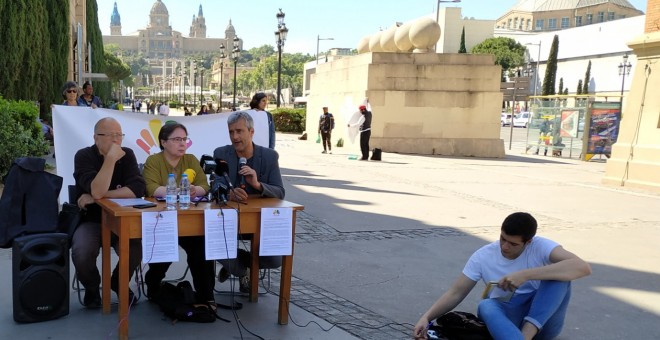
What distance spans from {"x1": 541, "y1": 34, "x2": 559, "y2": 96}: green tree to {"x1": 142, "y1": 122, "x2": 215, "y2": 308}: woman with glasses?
82.0 metres

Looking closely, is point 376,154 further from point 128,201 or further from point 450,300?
point 450,300

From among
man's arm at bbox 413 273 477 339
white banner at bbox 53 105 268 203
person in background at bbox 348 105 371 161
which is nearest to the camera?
man's arm at bbox 413 273 477 339

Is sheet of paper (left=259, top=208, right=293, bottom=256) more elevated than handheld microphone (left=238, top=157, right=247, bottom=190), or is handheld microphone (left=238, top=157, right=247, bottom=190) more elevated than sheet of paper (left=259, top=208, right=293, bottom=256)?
handheld microphone (left=238, top=157, right=247, bottom=190)

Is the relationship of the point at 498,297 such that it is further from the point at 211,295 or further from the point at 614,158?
the point at 614,158

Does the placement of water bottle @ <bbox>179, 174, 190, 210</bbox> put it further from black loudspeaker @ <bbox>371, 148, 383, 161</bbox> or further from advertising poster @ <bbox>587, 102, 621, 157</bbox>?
advertising poster @ <bbox>587, 102, 621, 157</bbox>

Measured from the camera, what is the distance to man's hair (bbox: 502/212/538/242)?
3832mm

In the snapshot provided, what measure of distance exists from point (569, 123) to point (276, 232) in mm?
21509

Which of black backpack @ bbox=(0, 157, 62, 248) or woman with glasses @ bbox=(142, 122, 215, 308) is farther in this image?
woman with glasses @ bbox=(142, 122, 215, 308)

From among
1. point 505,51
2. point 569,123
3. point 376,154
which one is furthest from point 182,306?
point 505,51

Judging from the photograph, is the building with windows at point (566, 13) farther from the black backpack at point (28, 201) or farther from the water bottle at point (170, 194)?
the black backpack at point (28, 201)

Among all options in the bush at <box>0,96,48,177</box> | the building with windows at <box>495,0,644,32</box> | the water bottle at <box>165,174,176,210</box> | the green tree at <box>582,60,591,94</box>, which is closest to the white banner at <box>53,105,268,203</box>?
the water bottle at <box>165,174,176,210</box>

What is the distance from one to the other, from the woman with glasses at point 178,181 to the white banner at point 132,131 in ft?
7.39

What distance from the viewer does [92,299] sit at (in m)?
4.84

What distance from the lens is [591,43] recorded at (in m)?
78.2
